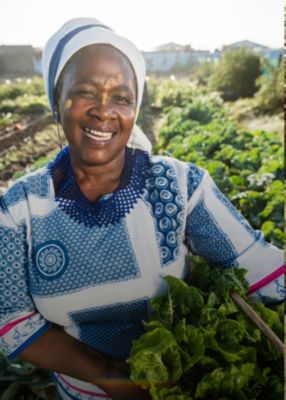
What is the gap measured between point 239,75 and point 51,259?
18419mm

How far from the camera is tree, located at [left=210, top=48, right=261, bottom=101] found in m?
18.0

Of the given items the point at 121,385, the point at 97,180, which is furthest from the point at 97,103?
the point at 121,385

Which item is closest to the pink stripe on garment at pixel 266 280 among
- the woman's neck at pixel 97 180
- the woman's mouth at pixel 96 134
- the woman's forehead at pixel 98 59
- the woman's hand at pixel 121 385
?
the woman's hand at pixel 121 385

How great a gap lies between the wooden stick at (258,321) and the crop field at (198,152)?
53 millimetres

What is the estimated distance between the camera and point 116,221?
1392 millimetres

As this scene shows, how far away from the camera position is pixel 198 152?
581cm

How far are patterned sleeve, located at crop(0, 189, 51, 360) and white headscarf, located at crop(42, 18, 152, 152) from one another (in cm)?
48

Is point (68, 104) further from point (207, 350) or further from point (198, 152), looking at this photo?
point (198, 152)

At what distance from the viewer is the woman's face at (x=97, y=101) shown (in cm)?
126

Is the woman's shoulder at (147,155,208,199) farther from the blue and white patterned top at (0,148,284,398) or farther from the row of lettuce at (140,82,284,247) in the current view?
the row of lettuce at (140,82,284,247)

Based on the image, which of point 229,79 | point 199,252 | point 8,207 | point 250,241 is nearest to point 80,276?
point 8,207

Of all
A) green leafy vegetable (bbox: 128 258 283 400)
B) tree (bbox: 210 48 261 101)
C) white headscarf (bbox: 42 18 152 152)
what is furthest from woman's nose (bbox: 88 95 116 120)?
tree (bbox: 210 48 261 101)

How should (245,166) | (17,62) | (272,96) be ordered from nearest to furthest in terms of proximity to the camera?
(245,166) < (272,96) < (17,62)

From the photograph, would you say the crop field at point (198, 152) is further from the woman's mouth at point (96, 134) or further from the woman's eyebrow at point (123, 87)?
the woman's eyebrow at point (123, 87)
